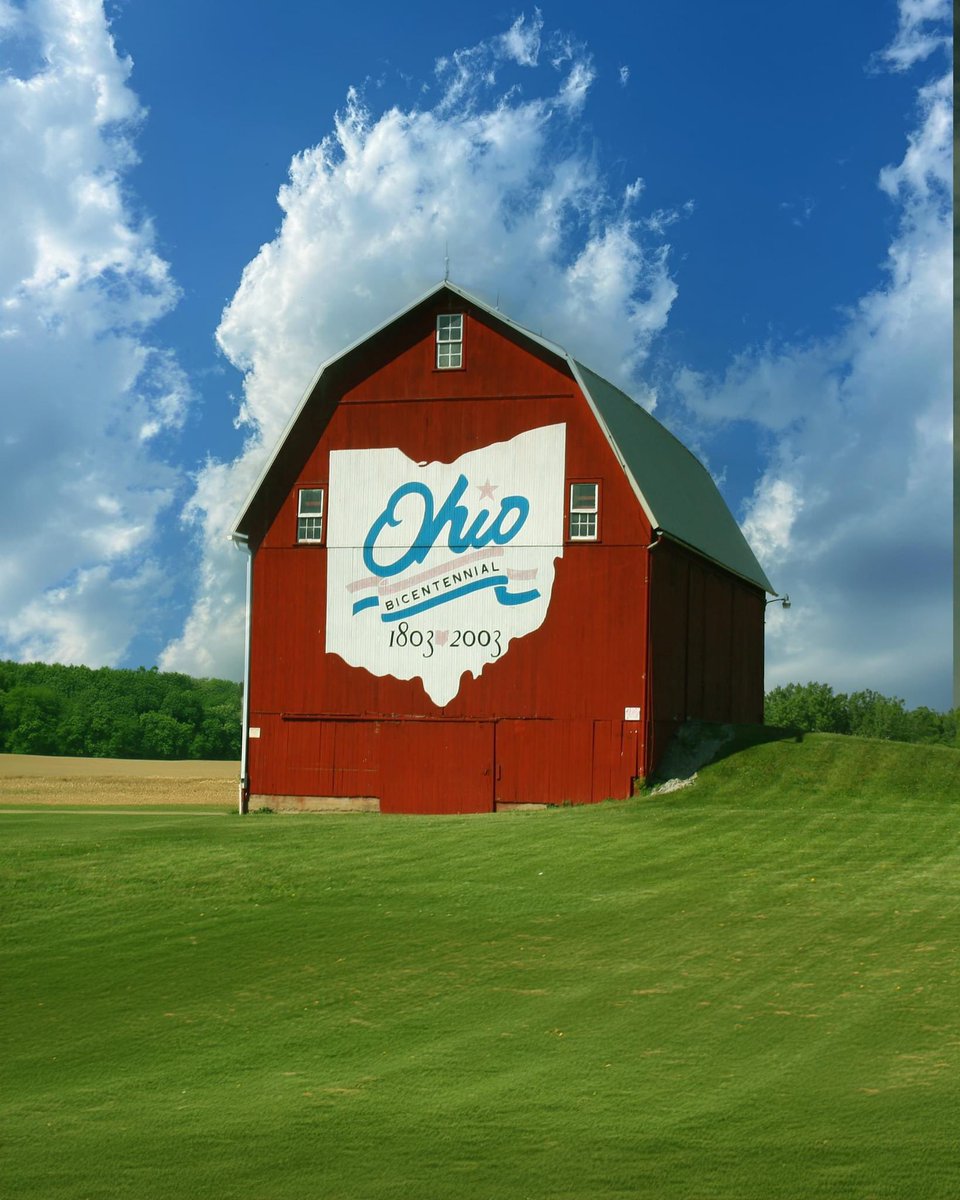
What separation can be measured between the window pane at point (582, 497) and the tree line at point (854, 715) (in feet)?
181

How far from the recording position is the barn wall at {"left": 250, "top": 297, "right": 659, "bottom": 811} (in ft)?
102

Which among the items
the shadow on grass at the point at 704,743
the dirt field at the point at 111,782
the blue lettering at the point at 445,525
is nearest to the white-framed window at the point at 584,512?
the blue lettering at the point at 445,525

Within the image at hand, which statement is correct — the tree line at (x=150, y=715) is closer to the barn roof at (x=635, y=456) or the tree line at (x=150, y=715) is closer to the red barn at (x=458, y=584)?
the barn roof at (x=635, y=456)

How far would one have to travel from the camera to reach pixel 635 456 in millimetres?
32969

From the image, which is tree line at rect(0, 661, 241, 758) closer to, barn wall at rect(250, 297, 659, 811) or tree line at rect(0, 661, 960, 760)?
tree line at rect(0, 661, 960, 760)

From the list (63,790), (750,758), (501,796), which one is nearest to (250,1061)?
(501,796)

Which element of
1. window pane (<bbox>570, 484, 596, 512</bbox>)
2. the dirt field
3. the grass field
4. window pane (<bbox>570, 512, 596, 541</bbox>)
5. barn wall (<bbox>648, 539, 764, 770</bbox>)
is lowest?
the dirt field

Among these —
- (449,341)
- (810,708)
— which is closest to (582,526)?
(449,341)

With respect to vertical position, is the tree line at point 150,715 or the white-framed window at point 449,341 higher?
the white-framed window at point 449,341

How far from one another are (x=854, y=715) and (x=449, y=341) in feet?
208

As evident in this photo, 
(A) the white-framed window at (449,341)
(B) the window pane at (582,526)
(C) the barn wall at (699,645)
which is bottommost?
(C) the barn wall at (699,645)

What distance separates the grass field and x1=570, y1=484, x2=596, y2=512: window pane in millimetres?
11014

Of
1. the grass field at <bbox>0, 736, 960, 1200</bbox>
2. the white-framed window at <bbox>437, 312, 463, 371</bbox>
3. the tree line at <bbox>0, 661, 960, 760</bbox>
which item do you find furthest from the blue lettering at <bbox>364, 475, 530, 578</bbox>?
the tree line at <bbox>0, 661, 960, 760</bbox>

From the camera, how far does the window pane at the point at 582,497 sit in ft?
104
